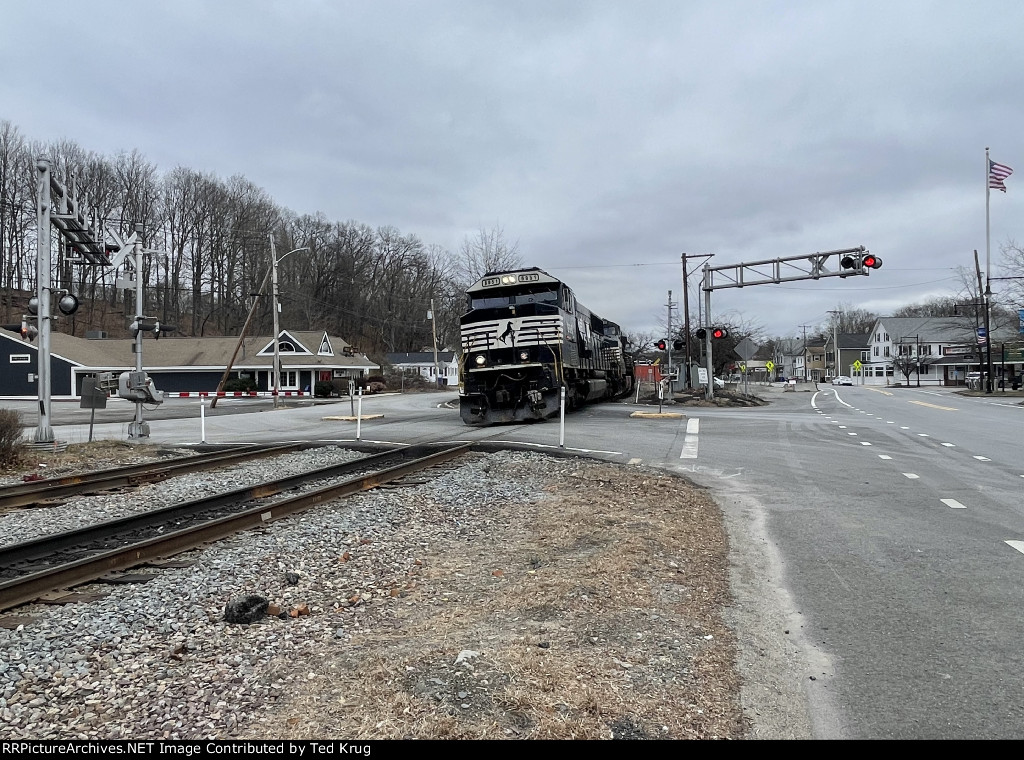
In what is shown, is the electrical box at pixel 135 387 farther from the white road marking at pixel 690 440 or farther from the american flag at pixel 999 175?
the american flag at pixel 999 175

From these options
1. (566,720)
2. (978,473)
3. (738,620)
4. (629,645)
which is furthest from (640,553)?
(978,473)

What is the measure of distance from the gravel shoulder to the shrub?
→ 6.86 meters

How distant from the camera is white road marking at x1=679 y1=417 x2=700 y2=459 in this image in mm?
14109

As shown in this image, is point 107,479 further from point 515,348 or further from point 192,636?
point 515,348

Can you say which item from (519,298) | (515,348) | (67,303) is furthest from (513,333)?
(67,303)

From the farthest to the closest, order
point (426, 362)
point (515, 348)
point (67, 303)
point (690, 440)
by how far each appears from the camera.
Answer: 1. point (426, 362)
2. point (515, 348)
3. point (690, 440)
4. point (67, 303)

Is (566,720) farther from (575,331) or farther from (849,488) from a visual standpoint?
(575,331)

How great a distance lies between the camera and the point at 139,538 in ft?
24.1

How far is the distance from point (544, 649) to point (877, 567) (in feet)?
11.5

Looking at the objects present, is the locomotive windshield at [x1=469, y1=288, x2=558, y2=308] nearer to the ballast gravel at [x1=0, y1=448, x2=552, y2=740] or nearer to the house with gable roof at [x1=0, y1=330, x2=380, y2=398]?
the ballast gravel at [x1=0, y1=448, x2=552, y2=740]

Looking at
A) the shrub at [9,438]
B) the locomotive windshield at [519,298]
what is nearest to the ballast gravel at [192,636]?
the shrub at [9,438]
